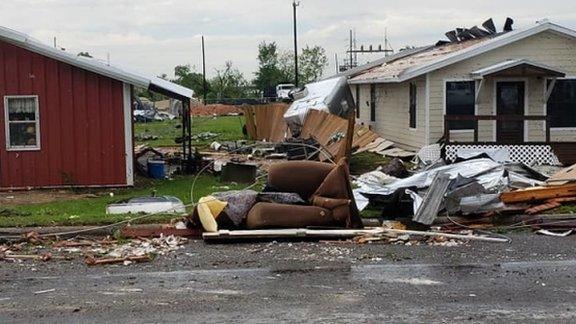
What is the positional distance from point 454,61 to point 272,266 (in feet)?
44.2

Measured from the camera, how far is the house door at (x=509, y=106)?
20.6 metres

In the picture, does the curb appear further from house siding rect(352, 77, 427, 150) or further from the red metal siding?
house siding rect(352, 77, 427, 150)

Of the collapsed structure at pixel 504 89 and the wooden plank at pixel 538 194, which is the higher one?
the collapsed structure at pixel 504 89

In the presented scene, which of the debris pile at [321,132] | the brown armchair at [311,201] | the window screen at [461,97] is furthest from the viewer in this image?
the window screen at [461,97]

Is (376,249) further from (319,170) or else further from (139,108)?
(139,108)

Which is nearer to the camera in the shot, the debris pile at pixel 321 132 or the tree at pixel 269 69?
the debris pile at pixel 321 132

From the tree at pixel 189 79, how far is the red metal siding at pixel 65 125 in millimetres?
65514

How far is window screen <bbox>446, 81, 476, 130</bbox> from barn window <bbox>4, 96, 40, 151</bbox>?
11112mm

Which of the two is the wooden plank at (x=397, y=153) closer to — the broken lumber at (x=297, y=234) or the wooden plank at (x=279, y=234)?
the broken lumber at (x=297, y=234)

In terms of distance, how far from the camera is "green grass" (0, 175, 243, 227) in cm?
1109

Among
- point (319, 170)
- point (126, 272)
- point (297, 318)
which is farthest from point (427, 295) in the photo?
point (319, 170)

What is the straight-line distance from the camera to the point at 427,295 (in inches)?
271

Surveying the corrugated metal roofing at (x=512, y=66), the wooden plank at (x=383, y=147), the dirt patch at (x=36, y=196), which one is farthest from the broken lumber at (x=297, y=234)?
the wooden plank at (x=383, y=147)

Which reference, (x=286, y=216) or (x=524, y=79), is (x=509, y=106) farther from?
(x=286, y=216)
